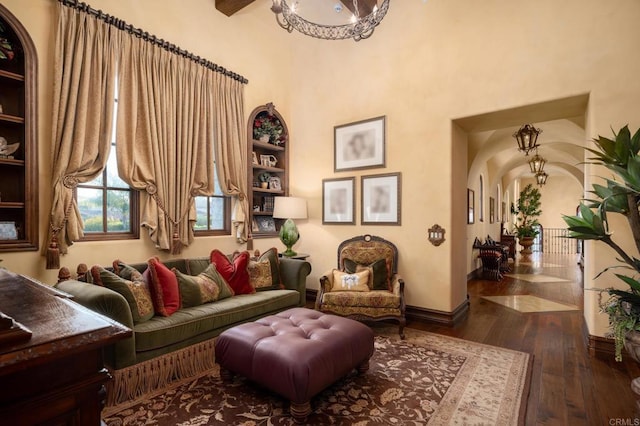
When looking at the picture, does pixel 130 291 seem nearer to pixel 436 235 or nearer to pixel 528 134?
pixel 436 235

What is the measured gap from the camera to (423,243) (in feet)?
13.1

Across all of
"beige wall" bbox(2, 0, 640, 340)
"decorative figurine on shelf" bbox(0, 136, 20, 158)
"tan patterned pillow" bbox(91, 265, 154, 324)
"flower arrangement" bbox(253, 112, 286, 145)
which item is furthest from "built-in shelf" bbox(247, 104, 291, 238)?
"decorative figurine on shelf" bbox(0, 136, 20, 158)

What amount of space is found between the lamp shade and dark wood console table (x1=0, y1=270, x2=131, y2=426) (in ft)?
12.3

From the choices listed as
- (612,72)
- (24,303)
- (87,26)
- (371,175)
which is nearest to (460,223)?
(371,175)

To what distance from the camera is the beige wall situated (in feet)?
9.75

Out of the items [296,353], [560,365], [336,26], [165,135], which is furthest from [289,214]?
[560,365]

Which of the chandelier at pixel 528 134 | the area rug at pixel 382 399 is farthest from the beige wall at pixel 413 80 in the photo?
the chandelier at pixel 528 134

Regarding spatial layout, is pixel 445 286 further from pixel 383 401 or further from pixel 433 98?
pixel 433 98

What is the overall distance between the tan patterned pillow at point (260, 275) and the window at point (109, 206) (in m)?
1.28

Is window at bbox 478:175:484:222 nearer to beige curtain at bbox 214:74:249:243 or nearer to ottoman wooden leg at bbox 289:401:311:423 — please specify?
beige curtain at bbox 214:74:249:243

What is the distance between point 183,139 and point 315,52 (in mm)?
2595

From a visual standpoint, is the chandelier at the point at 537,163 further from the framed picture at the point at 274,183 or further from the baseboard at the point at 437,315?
the framed picture at the point at 274,183

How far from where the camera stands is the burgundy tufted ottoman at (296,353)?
195 centimetres

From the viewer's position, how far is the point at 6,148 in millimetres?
2645
